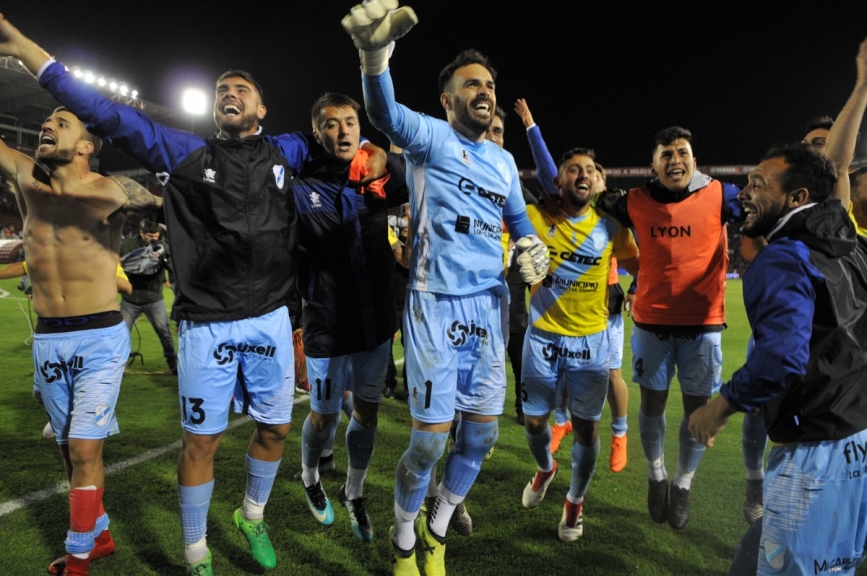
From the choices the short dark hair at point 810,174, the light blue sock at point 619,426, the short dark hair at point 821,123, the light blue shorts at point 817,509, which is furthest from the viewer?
the light blue sock at point 619,426

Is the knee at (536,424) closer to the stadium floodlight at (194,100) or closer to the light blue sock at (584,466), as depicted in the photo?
Result: the light blue sock at (584,466)

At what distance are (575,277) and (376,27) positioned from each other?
2259 millimetres

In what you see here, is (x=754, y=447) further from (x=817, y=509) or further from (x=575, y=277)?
(x=817, y=509)

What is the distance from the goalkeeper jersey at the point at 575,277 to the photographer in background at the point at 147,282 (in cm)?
515

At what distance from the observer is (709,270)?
3.77m

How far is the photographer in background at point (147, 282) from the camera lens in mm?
7184

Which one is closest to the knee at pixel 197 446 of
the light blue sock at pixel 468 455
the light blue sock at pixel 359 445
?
the light blue sock at pixel 359 445

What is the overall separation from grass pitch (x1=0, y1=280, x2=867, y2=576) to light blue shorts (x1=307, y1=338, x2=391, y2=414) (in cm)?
82

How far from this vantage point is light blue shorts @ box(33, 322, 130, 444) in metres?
3.12

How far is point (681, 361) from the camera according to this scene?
3.82m

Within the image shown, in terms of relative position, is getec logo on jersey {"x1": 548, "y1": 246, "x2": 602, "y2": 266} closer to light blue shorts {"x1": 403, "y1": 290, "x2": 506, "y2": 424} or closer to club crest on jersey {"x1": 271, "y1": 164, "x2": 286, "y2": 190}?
light blue shorts {"x1": 403, "y1": 290, "x2": 506, "y2": 424}

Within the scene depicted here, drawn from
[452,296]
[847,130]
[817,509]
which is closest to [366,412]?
[452,296]

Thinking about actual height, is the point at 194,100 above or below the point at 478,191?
above

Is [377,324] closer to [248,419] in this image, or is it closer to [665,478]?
[665,478]
